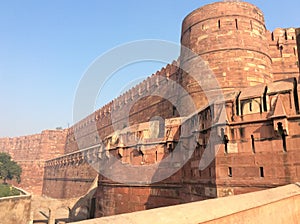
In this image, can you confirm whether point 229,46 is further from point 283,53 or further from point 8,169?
point 8,169

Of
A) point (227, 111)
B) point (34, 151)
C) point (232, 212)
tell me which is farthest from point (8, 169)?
point (232, 212)

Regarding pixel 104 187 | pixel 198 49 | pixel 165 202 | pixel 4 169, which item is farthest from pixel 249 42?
pixel 4 169

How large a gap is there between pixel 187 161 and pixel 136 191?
2.58m

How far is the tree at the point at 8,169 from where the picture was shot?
35281 mm

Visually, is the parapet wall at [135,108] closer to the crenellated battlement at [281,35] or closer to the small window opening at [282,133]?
the crenellated battlement at [281,35]

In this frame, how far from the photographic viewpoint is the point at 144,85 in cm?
2039

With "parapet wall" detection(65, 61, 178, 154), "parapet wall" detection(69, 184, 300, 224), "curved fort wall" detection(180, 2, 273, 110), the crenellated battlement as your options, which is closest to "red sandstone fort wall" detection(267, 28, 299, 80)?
the crenellated battlement

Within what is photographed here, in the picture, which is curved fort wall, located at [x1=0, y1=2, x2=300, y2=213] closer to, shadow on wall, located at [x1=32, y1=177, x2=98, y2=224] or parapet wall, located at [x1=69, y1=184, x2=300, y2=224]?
parapet wall, located at [x1=69, y1=184, x2=300, y2=224]

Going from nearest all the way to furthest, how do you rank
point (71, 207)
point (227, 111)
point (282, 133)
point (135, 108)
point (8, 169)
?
point (282, 133)
point (227, 111)
point (71, 207)
point (135, 108)
point (8, 169)

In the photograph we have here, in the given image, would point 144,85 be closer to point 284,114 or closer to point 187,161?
point 187,161

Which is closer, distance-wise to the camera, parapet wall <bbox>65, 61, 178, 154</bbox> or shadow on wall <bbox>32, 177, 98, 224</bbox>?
shadow on wall <bbox>32, 177, 98, 224</bbox>

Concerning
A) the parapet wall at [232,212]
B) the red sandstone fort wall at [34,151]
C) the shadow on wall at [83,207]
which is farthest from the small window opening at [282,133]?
the red sandstone fort wall at [34,151]

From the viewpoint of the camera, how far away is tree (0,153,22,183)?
1389 inches

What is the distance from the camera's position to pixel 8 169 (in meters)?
35.2
